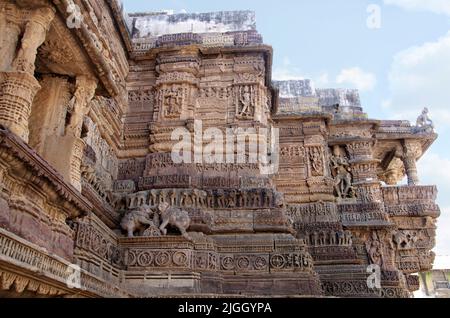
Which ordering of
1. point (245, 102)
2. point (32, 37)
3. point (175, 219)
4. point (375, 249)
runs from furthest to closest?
point (375, 249) → point (245, 102) → point (175, 219) → point (32, 37)

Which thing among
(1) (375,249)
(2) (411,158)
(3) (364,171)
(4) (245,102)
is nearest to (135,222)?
(4) (245,102)

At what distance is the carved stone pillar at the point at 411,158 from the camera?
17.5 meters

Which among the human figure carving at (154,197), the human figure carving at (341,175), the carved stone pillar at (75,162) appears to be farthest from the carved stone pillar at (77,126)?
the human figure carving at (341,175)

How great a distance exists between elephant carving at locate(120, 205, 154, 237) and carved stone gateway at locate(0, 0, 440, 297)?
0.03m

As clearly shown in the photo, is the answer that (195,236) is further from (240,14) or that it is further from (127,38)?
(240,14)

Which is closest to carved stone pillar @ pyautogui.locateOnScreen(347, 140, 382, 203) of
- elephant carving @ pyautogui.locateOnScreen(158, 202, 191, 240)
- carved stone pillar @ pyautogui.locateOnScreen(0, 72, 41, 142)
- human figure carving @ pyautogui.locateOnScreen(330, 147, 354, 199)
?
human figure carving @ pyautogui.locateOnScreen(330, 147, 354, 199)

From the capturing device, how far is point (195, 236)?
388 inches

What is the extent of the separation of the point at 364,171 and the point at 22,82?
1371 centimetres

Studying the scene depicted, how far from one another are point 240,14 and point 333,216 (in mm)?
7370

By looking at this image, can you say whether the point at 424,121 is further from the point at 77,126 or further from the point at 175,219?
the point at 77,126

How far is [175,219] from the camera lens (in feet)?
31.8

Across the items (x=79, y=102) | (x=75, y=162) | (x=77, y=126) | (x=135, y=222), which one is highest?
(x=79, y=102)

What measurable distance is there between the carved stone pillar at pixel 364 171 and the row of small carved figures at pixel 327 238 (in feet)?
8.39

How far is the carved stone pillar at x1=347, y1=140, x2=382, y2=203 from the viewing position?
1575 cm
